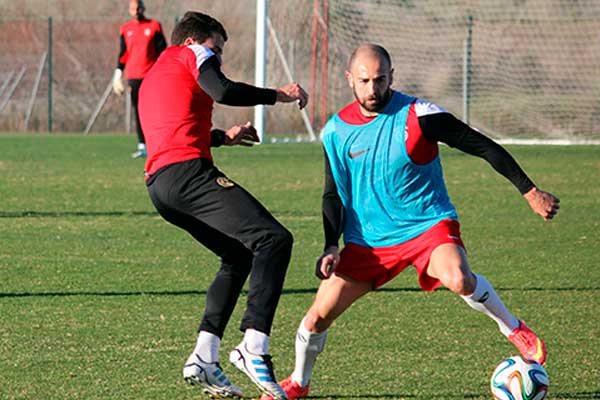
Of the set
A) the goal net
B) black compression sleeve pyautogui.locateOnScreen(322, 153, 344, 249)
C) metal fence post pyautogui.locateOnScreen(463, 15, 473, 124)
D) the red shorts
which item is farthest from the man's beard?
metal fence post pyautogui.locateOnScreen(463, 15, 473, 124)

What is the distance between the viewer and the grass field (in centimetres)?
525

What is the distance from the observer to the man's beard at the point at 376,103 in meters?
4.91

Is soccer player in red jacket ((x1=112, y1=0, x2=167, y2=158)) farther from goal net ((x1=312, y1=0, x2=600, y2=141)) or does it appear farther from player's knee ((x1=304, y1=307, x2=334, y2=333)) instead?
player's knee ((x1=304, y1=307, x2=334, y2=333))

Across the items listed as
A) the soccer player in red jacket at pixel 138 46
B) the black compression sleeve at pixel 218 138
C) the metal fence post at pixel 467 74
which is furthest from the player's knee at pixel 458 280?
the metal fence post at pixel 467 74

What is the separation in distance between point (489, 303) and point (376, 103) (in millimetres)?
981

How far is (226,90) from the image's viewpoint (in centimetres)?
494

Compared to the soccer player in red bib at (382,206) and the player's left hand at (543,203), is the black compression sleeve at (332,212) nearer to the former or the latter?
the soccer player in red bib at (382,206)

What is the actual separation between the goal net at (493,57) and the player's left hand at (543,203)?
1674cm

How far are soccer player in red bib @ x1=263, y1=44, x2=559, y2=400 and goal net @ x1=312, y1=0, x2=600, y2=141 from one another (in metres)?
16.3

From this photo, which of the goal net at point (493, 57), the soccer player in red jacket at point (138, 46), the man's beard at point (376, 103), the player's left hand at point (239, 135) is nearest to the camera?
the man's beard at point (376, 103)

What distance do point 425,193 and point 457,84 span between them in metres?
19.5

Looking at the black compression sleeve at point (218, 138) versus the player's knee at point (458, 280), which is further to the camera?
the black compression sleeve at point (218, 138)

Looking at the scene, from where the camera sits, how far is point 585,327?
643cm

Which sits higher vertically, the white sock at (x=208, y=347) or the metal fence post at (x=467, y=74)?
the white sock at (x=208, y=347)
